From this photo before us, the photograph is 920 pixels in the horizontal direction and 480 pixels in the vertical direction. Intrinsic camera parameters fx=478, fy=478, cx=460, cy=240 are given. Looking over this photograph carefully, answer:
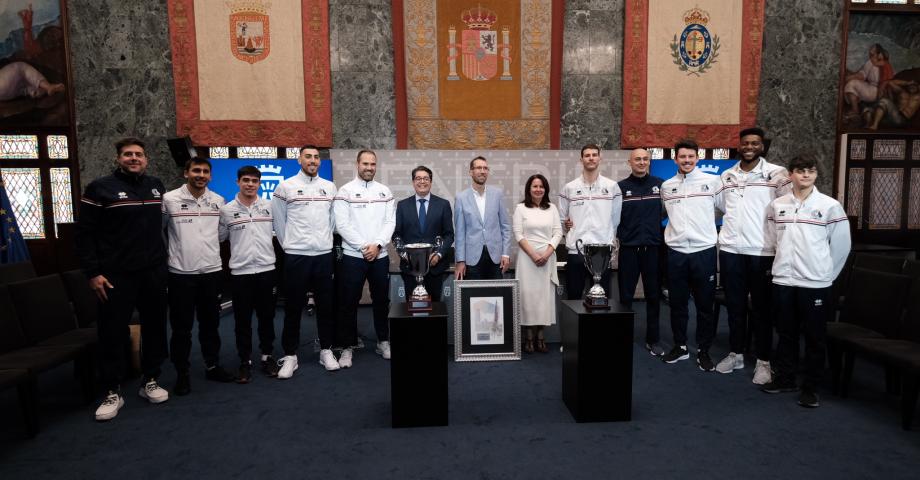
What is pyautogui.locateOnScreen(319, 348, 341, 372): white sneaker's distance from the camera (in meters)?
3.59

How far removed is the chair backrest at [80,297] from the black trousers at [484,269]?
2777 mm

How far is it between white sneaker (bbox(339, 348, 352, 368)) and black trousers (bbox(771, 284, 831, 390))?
2959 millimetres

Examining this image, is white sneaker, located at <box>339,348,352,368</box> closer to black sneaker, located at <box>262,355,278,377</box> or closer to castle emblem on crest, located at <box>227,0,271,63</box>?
black sneaker, located at <box>262,355,278,377</box>

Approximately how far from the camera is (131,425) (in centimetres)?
269

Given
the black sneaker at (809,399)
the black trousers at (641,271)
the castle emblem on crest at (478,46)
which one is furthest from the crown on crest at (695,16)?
the black sneaker at (809,399)

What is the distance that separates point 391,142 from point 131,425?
4001mm

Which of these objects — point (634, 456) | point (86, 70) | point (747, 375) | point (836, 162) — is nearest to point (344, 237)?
point (634, 456)

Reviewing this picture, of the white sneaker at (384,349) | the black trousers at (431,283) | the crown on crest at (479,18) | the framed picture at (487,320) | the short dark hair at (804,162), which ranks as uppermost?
the crown on crest at (479,18)

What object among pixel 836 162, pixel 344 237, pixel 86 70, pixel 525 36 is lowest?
pixel 344 237

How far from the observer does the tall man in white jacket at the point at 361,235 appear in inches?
143

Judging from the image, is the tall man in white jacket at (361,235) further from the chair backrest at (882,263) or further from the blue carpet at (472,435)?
the chair backrest at (882,263)

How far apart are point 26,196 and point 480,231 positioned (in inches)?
228

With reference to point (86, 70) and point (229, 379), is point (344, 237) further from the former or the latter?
point (86, 70)

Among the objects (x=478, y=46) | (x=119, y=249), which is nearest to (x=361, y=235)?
(x=119, y=249)
